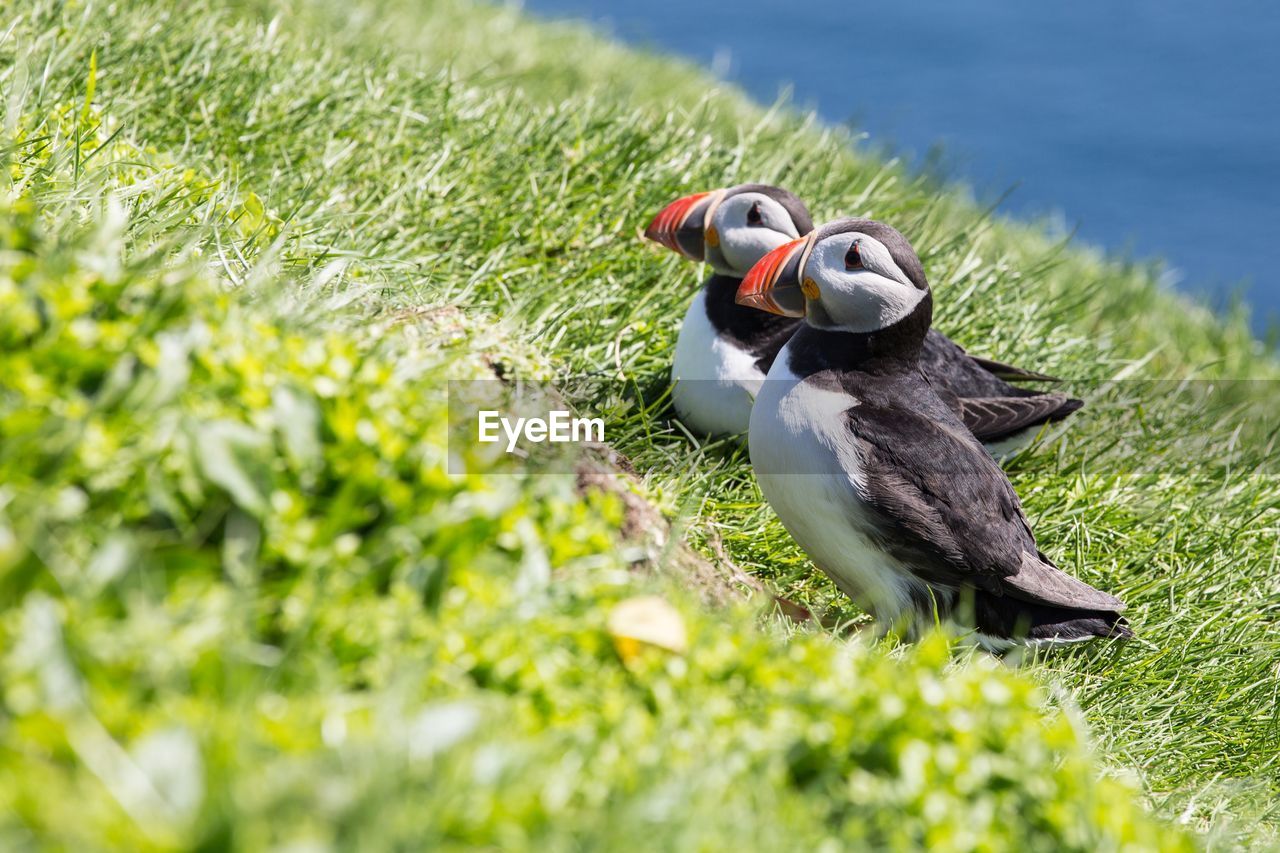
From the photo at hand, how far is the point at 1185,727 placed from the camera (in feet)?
12.0

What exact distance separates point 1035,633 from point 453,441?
6.45ft

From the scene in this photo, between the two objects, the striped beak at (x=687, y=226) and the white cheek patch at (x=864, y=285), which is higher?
the white cheek patch at (x=864, y=285)

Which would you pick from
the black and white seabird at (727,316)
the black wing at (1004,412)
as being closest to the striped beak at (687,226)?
the black and white seabird at (727,316)

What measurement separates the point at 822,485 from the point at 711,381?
2.87 feet

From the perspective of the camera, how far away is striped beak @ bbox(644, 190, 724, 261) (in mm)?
4551

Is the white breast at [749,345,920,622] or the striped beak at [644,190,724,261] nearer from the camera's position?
the white breast at [749,345,920,622]

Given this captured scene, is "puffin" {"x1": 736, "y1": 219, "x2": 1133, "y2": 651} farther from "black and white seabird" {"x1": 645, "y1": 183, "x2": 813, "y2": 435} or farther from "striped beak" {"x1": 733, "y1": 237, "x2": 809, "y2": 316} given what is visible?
"black and white seabird" {"x1": 645, "y1": 183, "x2": 813, "y2": 435}

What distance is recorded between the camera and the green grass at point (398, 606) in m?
1.75

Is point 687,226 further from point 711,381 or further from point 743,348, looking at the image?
point 711,381

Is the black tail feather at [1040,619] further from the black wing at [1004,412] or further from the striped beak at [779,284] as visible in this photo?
the striped beak at [779,284]

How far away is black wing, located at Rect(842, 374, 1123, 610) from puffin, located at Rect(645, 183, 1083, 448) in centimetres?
63

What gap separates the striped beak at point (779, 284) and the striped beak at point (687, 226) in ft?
2.28

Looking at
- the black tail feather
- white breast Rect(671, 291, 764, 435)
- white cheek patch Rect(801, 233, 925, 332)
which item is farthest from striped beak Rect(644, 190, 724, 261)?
the black tail feather

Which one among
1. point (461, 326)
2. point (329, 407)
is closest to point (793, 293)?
point (461, 326)
